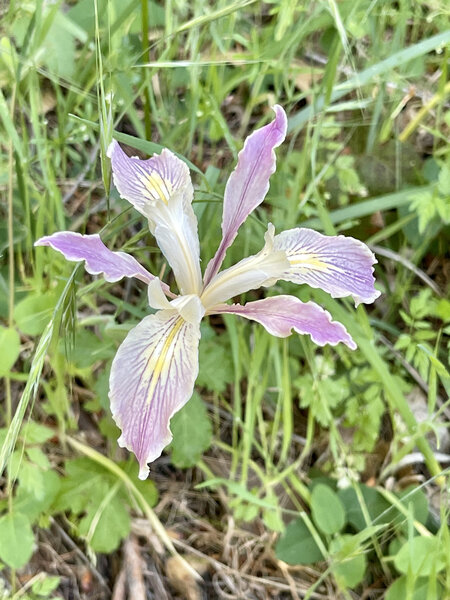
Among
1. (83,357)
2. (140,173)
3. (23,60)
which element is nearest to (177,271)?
(140,173)

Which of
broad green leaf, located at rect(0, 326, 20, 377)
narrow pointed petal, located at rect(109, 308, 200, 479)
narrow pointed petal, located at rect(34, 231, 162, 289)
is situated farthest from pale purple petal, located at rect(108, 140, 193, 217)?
broad green leaf, located at rect(0, 326, 20, 377)

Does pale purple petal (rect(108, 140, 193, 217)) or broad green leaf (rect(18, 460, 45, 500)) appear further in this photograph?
broad green leaf (rect(18, 460, 45, 500))

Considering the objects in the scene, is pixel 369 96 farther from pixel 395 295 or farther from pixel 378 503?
pixel 378 503

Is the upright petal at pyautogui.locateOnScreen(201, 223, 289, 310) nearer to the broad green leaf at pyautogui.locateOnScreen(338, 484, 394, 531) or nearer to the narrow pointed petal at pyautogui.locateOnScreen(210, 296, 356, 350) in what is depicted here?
the narrow pointed petal at pyautogui.locateOnScreen(210, 296, 356, 350)

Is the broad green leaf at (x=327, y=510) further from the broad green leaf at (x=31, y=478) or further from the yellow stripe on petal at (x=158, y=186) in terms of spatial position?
the yellow stripe on petal at (x=158, y=186)

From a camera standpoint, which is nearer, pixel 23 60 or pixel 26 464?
pixel 23 60

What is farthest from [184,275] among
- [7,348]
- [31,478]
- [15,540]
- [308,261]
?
[15,540]
